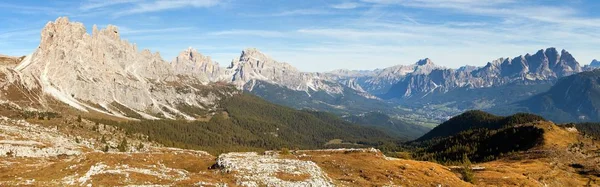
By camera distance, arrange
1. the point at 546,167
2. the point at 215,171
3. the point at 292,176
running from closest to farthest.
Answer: the point at 292,176 → the point at 215,171 → the point at 546,167

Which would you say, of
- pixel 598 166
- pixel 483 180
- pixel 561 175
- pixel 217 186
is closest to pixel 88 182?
Result: pixel 217 186

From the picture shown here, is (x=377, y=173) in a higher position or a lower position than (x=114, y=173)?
lower

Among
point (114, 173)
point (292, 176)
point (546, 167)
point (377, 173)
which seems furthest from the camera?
point (546, 167)

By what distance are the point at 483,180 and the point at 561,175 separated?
1707 inches

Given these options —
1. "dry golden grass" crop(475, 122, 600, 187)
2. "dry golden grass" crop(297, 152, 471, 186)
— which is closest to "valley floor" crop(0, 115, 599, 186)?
"dry golden grass" crop(297, 152, 471, 186)

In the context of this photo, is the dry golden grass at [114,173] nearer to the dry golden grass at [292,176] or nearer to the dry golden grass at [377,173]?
the dry golden grass at [292,176]

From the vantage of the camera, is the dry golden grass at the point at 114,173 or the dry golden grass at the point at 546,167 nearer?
the dry golden grass at the point at 114,173

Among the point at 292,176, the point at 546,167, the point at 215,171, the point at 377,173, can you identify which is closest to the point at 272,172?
the point at 292,176

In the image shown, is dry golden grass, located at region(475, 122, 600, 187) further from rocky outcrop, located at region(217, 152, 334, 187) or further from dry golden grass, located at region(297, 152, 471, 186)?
rocky outcrop, located at region(217, 152, 334, 187)

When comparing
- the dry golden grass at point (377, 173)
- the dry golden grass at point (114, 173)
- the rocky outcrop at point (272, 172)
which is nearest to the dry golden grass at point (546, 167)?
the dry golden grass at point (377, 173)

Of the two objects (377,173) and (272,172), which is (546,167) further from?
(272,172)

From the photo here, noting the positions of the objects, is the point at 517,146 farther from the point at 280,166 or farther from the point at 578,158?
the point at 280,166

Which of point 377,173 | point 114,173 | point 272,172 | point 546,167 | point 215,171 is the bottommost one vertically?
point 546,167

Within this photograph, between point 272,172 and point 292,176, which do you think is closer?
point 292,176
